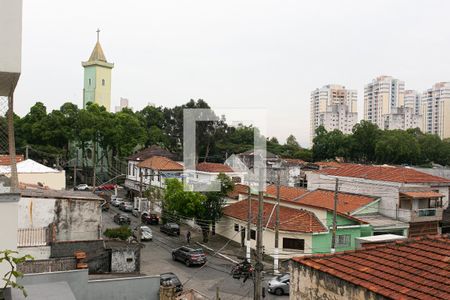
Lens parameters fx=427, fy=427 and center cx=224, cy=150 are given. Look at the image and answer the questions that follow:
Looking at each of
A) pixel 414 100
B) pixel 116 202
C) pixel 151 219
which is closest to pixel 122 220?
pixel 151 219

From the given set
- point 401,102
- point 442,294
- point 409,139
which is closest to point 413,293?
point 442,294

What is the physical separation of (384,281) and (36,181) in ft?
81.6

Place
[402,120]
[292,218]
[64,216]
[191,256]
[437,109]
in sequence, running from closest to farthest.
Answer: [64,216] → [191,256] → [292,218] → [402,120] → [437,109]

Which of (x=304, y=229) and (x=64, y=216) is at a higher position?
(x=64, y=216)

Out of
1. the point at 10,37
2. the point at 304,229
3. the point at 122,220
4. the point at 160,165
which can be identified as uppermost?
the point at 10,37

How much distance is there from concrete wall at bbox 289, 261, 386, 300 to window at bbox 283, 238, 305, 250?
13464mm

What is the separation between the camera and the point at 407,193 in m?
23.5

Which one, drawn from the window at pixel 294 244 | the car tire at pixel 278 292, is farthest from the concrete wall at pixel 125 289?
the window at pixel 294 244

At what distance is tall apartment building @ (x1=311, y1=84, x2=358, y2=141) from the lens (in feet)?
327

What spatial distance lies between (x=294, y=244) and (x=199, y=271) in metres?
4.84

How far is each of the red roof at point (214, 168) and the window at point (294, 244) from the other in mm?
8190

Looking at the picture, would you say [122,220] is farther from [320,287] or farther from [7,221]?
[320,287]

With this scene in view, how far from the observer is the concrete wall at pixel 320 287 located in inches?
242

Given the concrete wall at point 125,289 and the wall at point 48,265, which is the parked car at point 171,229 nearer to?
the wall at point 48,265
